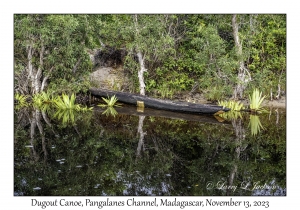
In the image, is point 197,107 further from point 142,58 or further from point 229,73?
point 142,58

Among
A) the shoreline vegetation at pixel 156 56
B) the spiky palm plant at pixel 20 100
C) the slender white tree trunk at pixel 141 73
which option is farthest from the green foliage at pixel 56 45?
the slender white tree trunk at pixel 141 73

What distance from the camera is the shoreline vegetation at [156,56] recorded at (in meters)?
17.5

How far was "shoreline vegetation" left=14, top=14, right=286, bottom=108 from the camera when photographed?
17.5m

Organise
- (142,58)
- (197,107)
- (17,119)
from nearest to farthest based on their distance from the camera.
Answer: (17,119) < (197,107) < (142,58)

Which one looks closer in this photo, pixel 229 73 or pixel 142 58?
pixel 229 73

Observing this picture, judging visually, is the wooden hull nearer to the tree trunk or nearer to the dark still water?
the dark still water

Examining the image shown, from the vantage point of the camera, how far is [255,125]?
13.4m

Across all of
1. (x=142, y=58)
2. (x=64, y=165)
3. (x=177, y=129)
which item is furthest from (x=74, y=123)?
(x=142, y=58)

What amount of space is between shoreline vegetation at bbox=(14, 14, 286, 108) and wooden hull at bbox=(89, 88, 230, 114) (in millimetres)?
946

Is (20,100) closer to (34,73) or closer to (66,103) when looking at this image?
(34,73)

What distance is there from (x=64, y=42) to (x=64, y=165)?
10.2 metres

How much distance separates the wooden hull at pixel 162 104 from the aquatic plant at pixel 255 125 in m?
1.15

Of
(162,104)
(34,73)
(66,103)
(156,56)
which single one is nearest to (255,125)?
(162,104)

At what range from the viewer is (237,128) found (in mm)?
12891
